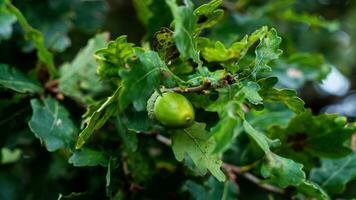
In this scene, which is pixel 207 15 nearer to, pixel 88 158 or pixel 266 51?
pixel 266 51

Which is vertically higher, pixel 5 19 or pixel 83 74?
pixel 5 19

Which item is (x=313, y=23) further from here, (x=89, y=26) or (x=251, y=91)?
(x=251, y=91)

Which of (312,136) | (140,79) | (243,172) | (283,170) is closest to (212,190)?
(243,172)

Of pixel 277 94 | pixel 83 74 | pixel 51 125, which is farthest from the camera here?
pixel 83 74

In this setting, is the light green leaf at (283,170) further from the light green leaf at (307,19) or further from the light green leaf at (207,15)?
the light green leaf at (307,19)

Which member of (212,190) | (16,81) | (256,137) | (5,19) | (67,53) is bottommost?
(212,190)

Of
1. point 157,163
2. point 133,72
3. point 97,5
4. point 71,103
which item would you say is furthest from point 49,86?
point 133,72

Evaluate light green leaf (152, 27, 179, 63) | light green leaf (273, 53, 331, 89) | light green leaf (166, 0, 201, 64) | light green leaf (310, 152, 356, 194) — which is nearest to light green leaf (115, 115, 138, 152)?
light green leaf (152, 27, 179, 63)

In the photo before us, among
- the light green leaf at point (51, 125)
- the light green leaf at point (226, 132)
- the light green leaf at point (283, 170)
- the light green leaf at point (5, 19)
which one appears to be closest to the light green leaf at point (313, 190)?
the light green leaf at point (283, 170)

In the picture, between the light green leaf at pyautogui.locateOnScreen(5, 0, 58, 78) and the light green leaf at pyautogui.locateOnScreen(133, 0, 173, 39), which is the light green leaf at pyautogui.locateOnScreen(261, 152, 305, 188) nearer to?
the light green leaf at pyautogui.locateOnScreen(133, 0, 173, 39)
